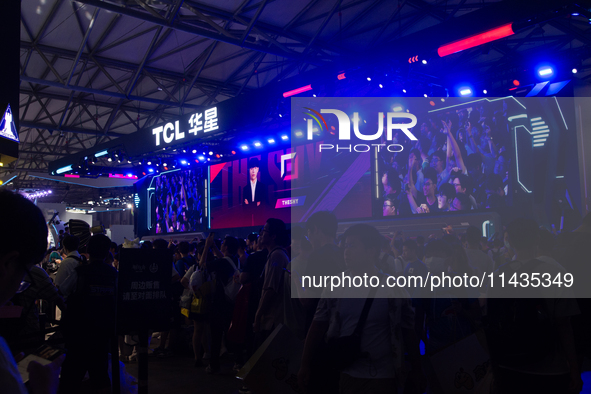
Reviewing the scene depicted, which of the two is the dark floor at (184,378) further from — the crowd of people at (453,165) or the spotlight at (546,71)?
the spotlight at (546,71)

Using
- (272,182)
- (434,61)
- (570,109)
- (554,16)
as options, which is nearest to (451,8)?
(434,61)

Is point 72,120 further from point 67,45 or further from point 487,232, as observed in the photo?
point 487,232

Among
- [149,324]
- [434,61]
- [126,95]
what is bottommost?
[149,324]

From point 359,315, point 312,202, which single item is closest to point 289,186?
point 312,202

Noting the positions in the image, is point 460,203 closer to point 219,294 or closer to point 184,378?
point 219,294

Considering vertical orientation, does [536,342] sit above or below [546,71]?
below

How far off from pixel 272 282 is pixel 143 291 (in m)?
1.00

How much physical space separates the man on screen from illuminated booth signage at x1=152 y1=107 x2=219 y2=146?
4.28 meters

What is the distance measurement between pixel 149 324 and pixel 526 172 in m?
8.54

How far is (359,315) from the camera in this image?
210 centimetres

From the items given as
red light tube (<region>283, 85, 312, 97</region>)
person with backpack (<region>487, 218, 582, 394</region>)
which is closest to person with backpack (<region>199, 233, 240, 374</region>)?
person with backpack (<region>487, 218, 582, 394</region>)

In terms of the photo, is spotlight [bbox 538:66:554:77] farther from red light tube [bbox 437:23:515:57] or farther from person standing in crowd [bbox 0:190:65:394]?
person standing in crowd [bbox 0:190:65:394]

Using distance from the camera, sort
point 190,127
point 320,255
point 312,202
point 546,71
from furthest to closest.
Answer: point 312,202, point 190,127, point 546,71, point 320,255

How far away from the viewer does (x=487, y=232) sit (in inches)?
354
